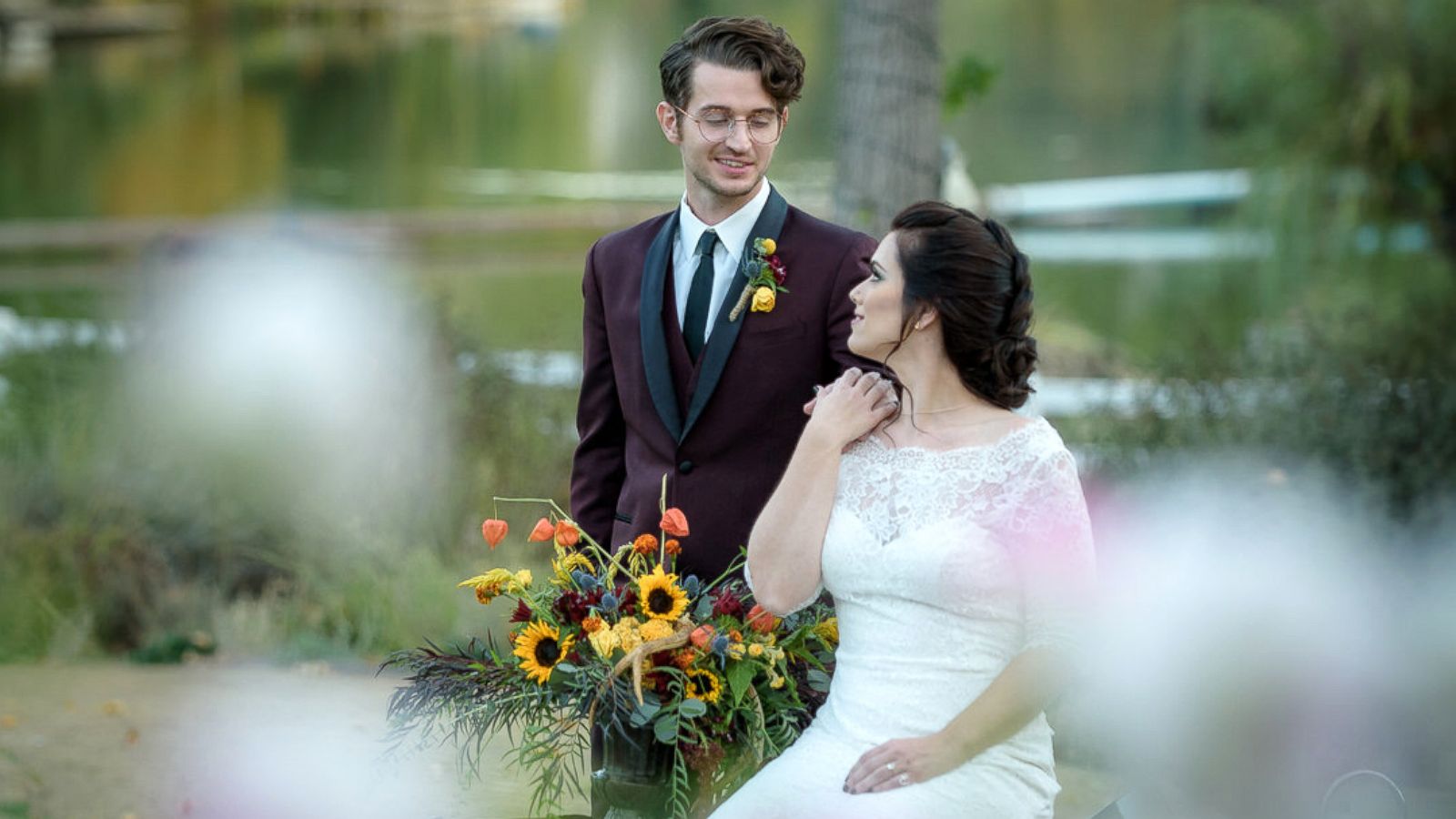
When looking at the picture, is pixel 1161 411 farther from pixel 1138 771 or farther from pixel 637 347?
pixel 637 347

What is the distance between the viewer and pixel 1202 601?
16.4 feet

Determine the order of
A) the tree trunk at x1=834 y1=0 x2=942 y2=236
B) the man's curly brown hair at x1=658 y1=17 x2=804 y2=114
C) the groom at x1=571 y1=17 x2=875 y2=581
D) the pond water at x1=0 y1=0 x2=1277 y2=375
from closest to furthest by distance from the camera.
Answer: the man's curly brown hair at x1=658 y1=17 x2=804 y2=114 → the groom at x1=571 y1=17 x2=875 y2=581 → the tree trunk at x1=834 y1=0 x2=942 y2=236 → the pond water at x1=0 y1=0 x2=1277 y2=375

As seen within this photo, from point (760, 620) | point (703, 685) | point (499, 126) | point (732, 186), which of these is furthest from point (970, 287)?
point (499, 126)

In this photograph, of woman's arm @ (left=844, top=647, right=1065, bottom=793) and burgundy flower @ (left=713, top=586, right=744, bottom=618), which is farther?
burgundy flower @ (left=713, top=586, right=744, bottom=618)

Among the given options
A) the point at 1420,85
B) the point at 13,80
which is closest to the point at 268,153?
the point at 13,80

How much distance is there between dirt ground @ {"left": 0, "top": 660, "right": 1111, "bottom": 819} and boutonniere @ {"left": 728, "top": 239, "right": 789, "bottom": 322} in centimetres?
133

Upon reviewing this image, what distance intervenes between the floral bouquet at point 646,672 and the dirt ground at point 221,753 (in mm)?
939

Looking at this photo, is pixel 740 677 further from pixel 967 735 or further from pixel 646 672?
pixel 967 735

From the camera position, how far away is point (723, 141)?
9.13 ft

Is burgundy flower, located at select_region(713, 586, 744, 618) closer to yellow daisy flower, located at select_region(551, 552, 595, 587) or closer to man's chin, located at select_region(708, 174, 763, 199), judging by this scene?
yellow daisy flower, located at select_region(551, 552, 595, 587)

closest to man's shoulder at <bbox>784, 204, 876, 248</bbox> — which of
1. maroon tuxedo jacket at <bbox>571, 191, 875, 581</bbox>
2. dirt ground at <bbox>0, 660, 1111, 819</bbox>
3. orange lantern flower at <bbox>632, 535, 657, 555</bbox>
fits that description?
maroon tuxedo jacket at <bbox>571, 191, 875, 581</bbox>

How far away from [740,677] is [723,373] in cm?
56

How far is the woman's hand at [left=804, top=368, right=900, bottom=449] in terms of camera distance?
257 cm

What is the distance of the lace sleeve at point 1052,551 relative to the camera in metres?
2.44
